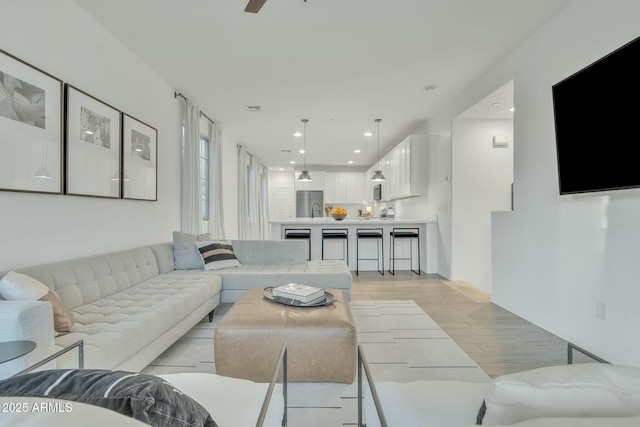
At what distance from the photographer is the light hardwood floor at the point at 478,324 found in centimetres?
223

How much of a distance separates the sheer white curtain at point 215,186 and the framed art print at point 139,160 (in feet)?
5.78

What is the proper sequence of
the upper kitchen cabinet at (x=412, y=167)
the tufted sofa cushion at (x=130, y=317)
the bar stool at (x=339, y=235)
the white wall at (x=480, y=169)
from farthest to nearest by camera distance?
the upper kitchen cabinet at (x=412, y=167), the bar stool at (x=339, y=235), the white wall at (x=480, y=169), the tufted sofa cushion at (x=130, y=317)

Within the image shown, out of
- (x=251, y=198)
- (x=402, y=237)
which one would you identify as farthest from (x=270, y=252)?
(x=251, y=198)

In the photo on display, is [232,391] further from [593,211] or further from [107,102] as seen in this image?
[107,102]

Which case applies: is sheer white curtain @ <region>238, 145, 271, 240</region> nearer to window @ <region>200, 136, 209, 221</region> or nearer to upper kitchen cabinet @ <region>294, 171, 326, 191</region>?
upper kitchen cabinet @ <region>294, 171, 326, 191</region>

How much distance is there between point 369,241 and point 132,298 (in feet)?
13.6


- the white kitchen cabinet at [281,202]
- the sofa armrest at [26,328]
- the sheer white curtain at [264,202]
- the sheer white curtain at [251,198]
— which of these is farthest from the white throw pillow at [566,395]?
the white kitchen cabinet at [281,202]

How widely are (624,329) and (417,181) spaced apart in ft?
12.7

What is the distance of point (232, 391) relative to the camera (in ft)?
3.53

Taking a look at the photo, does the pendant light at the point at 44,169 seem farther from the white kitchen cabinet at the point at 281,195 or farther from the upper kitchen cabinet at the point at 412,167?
the white kitchen cabinet at the point at 281,195

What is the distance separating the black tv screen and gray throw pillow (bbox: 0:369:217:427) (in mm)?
2608

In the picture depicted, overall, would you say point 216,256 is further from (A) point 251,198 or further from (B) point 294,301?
(A) point 251,198

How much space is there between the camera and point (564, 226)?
2.58 metres

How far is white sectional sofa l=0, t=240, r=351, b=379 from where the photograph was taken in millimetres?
1342
